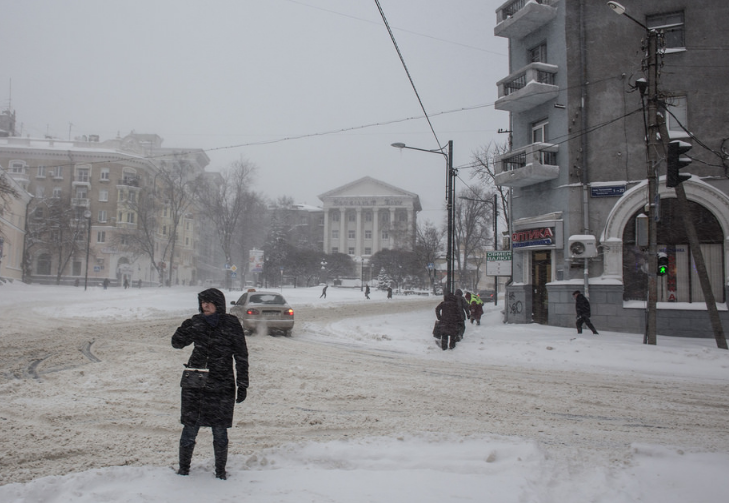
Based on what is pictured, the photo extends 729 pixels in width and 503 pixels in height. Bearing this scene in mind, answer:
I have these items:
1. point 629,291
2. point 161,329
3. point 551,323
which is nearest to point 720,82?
point 629,291

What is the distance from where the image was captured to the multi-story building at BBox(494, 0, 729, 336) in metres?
17.8

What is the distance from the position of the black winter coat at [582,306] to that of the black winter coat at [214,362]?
48.2 feet

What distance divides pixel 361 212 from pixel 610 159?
87861 mm

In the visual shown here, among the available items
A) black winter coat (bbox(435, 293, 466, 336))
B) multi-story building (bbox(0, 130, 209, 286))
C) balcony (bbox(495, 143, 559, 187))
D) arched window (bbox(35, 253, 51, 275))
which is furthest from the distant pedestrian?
arched window (bbox(35, 253, 51, 275))

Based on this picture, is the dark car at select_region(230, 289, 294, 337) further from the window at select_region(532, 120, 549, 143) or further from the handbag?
the handbag

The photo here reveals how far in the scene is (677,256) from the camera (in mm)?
18031

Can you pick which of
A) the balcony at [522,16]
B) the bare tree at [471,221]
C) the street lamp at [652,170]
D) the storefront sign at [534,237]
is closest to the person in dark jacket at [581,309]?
the street lamp at [652,170]

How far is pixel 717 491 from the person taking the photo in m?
4.49

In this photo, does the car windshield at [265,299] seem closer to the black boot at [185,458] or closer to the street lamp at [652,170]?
the street lamp at [652,170]

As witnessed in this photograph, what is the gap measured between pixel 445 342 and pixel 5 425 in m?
11.5

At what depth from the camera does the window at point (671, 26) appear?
18.5 metres

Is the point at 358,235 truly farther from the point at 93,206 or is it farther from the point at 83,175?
the point at 83,175

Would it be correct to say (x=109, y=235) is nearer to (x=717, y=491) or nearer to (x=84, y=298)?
(x=84, y=298)

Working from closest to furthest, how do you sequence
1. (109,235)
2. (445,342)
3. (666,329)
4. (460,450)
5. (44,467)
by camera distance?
(44,467)
(460,450)
(445,342)
(666,329)
(109,235)
